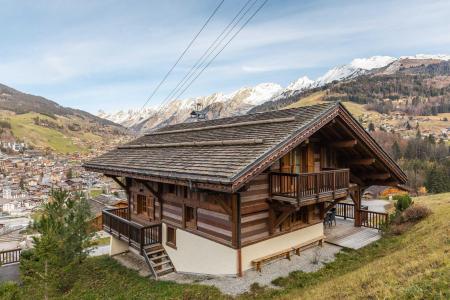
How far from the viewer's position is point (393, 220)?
53.2 ft

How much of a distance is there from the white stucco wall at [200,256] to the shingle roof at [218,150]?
321 centimetres

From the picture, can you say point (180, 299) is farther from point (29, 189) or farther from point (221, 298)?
point (29, 189)

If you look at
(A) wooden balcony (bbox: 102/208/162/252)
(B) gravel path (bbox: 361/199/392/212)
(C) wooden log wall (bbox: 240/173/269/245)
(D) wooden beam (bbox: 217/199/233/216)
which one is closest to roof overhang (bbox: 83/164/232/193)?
(D) wooden beam (bbox: 217/199/233/216)

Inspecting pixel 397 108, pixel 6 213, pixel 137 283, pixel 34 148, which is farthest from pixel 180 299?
pixel 397 108

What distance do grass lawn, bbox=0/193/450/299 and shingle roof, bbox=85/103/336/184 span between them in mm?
4139

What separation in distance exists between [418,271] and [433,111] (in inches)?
8743

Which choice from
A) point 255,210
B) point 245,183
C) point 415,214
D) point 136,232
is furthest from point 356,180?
point 136,232

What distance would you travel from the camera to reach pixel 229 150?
36.1ft

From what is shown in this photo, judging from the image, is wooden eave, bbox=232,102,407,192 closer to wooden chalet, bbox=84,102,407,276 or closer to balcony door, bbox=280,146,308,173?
wooden chalet, bbox=84,102,407,276

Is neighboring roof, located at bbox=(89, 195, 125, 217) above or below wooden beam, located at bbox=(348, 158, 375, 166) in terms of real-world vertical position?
below

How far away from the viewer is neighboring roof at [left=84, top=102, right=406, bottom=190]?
9.48 m

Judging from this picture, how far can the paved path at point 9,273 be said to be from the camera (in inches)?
680

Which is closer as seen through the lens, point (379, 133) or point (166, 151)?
point (166, 151)

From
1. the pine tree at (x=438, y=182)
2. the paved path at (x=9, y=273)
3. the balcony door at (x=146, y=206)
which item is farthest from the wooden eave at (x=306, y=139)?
the pine tree at (x=438, y=182)
